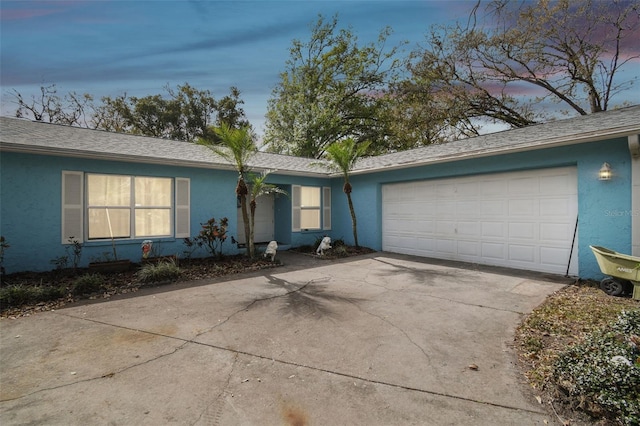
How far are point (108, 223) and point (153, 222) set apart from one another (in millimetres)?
996

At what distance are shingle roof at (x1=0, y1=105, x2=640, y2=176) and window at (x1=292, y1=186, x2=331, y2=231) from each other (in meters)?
1.16

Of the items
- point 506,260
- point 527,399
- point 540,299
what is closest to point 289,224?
point 506,260

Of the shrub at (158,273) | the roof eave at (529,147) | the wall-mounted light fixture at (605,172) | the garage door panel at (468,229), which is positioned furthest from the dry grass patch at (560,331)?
the shrub at (158,273)

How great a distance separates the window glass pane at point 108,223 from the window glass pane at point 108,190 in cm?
19

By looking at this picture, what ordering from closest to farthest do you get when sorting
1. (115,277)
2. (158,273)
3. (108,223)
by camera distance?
1. (158,273)
2. (115,277)
3. (108,223)

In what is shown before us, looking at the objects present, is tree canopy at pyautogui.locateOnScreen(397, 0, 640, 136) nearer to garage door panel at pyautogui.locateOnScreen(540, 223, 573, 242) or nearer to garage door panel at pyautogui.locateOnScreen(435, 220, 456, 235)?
garage door panel at pyautogui.locateOnScreen(435, 220, 456, 235)

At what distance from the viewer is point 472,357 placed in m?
3.25

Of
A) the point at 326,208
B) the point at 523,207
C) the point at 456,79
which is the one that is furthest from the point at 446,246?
the point at 456,79

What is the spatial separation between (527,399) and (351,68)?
22.8m

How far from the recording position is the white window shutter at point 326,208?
11.9 meters

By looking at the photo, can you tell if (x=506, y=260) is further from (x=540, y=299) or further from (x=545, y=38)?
(x=545, y=38)

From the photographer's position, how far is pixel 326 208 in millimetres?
12047

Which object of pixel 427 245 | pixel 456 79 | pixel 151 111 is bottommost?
pixel 427 245

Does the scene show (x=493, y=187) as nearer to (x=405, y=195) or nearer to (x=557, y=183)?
(x=557, y=183)
